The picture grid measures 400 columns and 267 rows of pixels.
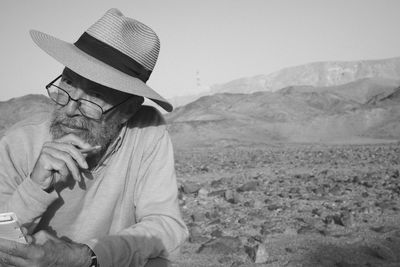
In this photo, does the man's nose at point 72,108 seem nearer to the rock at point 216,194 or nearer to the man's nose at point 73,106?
the man's nose at point 73,106

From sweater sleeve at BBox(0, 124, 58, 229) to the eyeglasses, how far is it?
256mm

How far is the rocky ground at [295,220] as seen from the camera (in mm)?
4871

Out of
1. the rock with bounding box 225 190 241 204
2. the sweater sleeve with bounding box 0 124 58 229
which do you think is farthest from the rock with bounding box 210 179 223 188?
the sweater sleeve with bounding box 0 124 58 229

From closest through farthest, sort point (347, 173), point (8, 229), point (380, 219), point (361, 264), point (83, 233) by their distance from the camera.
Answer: point (8, 229), point (83, 233), point (361, 264), point (380, 219), point (347, 173)

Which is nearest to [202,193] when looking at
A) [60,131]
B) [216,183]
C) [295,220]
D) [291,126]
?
[216,183]

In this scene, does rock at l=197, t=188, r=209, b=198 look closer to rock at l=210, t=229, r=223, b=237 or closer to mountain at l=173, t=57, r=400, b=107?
rock at l=210, t=229, r=223, b=237

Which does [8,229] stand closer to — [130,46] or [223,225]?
[130,46]

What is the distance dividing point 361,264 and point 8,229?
364cm

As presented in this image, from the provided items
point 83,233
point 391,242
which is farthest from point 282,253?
point 83,233

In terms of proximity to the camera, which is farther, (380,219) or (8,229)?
(380,219)

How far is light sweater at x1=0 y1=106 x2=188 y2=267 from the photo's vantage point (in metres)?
2.22

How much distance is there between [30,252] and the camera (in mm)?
1843

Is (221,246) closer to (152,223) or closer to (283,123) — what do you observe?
(152,223)

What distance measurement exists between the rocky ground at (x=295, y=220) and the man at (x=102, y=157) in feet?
7.68
